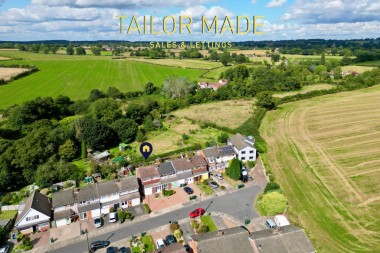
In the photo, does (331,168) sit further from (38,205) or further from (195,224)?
(38,205)

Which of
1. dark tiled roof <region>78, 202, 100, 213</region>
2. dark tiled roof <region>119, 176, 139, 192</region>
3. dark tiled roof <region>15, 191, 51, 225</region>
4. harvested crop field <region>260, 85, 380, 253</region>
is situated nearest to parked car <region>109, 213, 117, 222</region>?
dark tiled roof <region>78, 202, 100, 213</region>

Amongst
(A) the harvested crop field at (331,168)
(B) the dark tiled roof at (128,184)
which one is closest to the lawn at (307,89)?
(A) the harvested crop field at (331,168)

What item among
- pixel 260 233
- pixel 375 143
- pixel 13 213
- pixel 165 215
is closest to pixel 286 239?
pixel 260 233

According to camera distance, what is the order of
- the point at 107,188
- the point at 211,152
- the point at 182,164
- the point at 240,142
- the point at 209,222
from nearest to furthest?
the point at 209,222 → the point at 107,188 → the point at 182,164 → the point at 211,152 → the point at 240,142

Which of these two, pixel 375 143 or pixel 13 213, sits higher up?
pixel 375 143

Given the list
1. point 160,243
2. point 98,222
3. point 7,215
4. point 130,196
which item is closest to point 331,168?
point 160,243

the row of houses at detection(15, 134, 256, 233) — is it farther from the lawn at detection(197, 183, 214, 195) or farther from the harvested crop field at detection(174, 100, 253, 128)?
the harvested crop field at detection(174, 100, 253, 128)

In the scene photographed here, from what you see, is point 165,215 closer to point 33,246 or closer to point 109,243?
point 109,243
